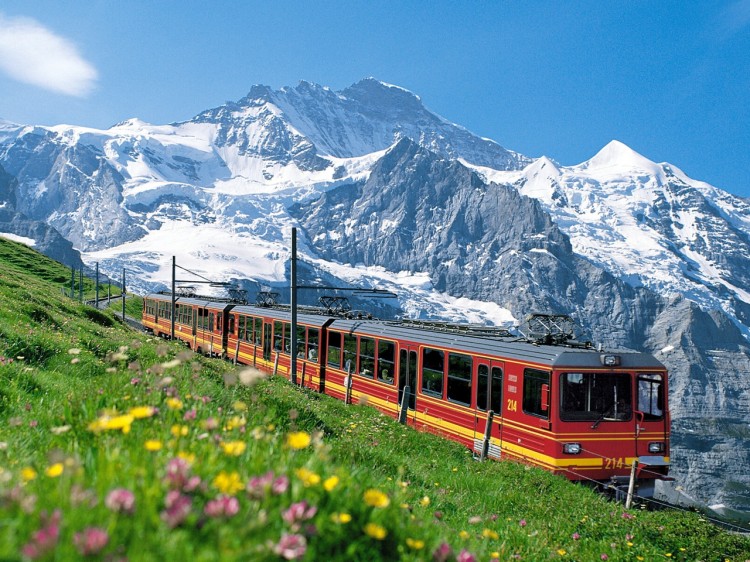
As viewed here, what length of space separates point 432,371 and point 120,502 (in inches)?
671

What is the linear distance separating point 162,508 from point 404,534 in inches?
49.8

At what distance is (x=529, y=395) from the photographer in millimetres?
14945

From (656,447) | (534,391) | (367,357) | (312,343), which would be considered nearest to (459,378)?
(534,391)

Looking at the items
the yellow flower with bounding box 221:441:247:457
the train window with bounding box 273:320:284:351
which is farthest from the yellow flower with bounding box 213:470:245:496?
the train window with bounding box 273:320:284:351

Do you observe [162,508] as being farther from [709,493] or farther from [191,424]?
[709,493]

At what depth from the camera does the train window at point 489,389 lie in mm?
15812

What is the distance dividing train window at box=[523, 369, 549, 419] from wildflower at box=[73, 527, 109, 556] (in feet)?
44.9

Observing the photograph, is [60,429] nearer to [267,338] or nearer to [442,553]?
[442,553]

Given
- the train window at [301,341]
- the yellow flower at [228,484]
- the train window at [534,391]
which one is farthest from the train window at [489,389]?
the yellow flower at [228,484]

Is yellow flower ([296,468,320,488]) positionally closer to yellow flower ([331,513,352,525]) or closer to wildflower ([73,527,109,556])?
yellow flower ([331,513,352,525])

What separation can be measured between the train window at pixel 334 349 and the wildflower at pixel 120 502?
2274 centimetres

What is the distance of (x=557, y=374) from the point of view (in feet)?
46.5

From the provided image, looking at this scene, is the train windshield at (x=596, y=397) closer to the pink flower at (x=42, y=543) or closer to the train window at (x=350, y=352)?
the train window at (x=350, y=352)

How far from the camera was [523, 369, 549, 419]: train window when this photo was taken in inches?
571
